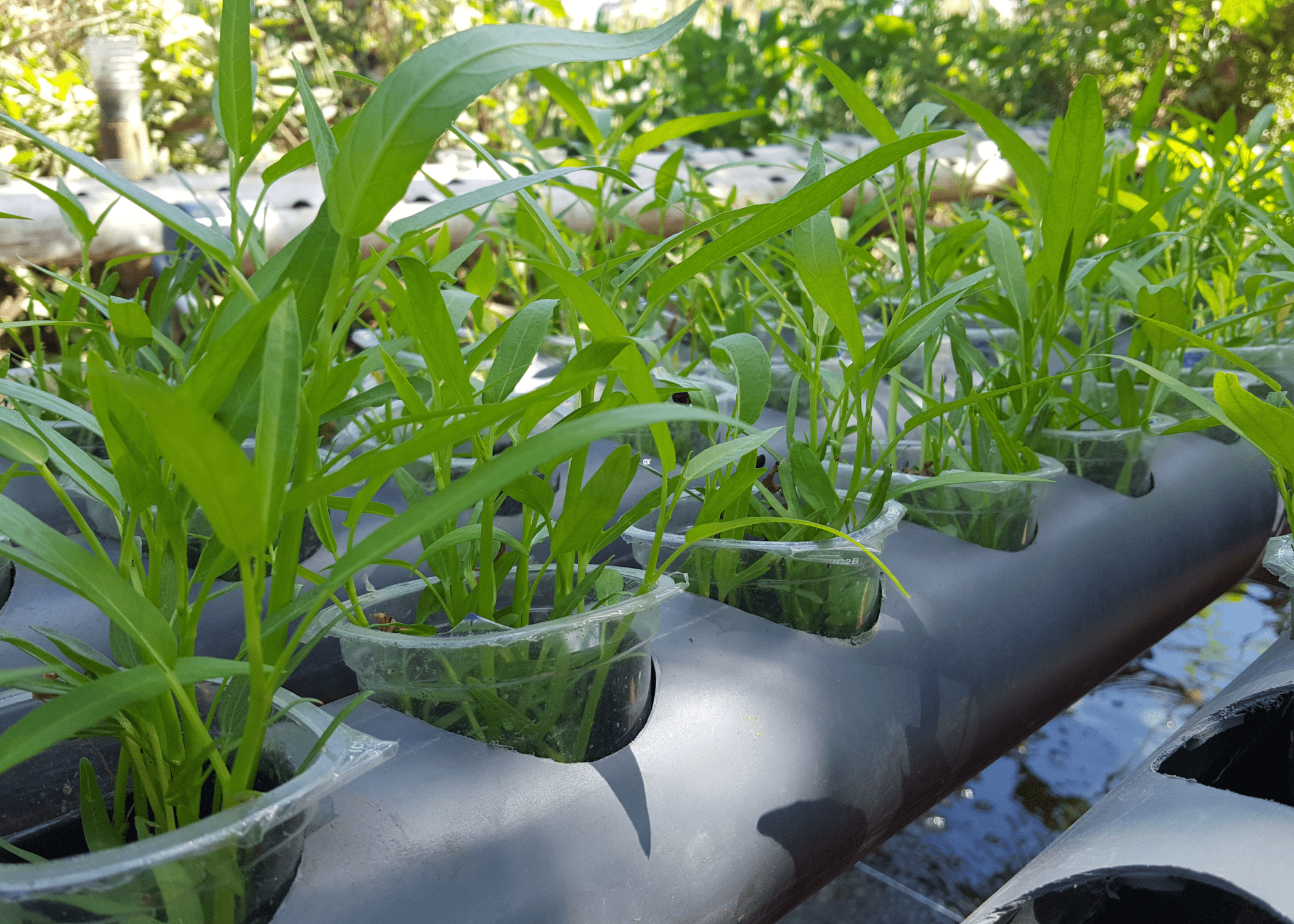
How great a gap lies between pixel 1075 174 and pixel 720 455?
329 mm

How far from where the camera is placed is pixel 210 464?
0.22 m

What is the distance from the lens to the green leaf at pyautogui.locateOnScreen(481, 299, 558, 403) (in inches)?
16.5

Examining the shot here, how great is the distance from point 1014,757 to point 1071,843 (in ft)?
1.66

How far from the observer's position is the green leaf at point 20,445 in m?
0.32

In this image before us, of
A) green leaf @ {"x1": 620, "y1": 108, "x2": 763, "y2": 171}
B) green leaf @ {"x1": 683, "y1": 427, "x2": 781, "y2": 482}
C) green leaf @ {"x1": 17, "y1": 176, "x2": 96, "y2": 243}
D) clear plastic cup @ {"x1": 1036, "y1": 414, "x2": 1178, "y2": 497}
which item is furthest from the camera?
clear plastic cup @ {"x1": 1036, "y1": 414, "x2": 1178, "y2": 497}

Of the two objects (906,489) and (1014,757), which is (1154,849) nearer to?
(906,489)

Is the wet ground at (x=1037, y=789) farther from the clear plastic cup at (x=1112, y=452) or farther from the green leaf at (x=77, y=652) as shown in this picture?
the green leaf at (x=77, y=652)

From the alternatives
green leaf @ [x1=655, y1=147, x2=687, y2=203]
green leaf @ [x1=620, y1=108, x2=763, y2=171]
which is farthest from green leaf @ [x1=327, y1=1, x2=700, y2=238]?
green leaf @ [x1=655, y1=147, x2=687, y2=203]

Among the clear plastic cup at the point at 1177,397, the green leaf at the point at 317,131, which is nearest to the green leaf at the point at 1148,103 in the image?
the clear plastic cup at the point at 1177,397

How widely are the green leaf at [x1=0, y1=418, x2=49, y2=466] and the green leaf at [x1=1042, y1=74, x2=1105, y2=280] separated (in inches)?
21.2

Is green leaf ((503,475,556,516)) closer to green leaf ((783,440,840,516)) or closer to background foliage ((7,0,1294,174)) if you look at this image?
green leaf ((783,440,840,516))

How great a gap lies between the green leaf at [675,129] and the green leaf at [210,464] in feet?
1.49

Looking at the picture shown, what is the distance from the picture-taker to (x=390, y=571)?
0.66 m

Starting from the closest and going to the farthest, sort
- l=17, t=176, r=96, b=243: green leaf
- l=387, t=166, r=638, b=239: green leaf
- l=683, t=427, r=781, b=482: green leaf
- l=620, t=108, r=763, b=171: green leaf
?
1. l=387, t=166, r=638, b=239: green leaf
2. l=683, t=427, r=781, b=482: green leaf
3. l=17, t=176, r=96, b=243: green leaf
4. l=620, t=108, r=763, b=171: green leaf
